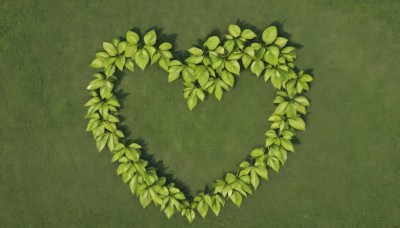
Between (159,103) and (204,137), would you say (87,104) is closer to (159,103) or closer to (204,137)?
(159,103)

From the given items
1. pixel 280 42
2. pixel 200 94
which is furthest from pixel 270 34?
pixel 200 94

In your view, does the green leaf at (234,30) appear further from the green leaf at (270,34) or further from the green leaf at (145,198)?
the green leaf at (145,198)

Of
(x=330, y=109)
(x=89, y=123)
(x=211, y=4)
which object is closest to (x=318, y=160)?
(x=330, y=109)

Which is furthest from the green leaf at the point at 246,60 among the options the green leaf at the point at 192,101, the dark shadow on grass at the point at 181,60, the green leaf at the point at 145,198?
the green leaf at the point at 145,198

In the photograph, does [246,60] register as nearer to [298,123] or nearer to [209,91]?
[209,91]

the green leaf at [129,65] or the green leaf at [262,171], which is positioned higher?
the green leaf at [129,65]

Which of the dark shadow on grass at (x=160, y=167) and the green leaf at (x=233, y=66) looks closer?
the green leaf at (x=233, y=66)
